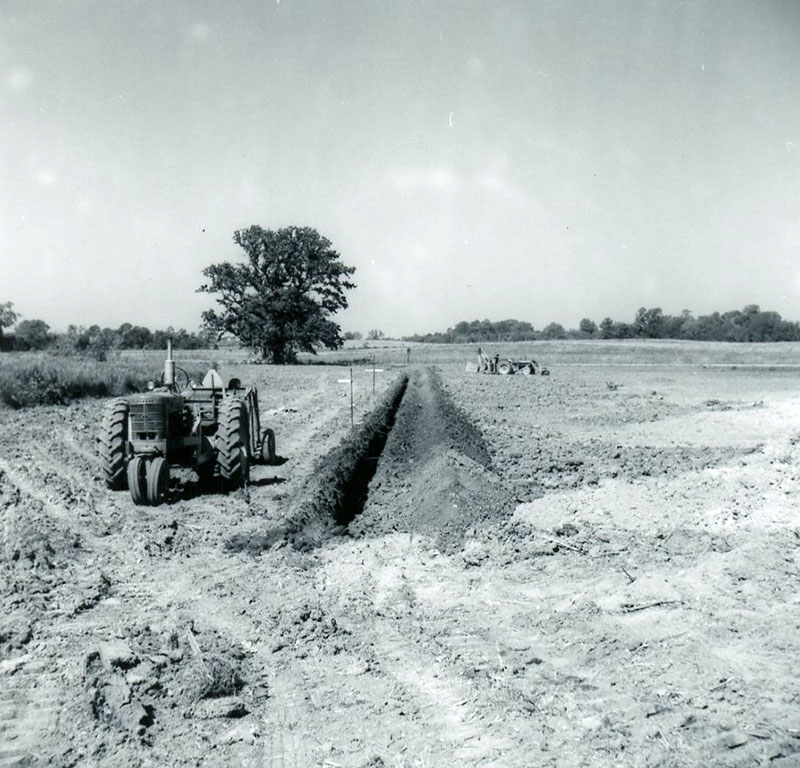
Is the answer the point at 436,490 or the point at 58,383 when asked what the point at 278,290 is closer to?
the point at 58,383

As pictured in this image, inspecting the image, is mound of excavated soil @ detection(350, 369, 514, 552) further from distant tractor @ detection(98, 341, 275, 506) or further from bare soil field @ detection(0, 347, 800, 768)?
distant tractor @ detection(98, 341, 275, 506)

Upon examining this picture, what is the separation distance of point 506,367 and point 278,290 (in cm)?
1942

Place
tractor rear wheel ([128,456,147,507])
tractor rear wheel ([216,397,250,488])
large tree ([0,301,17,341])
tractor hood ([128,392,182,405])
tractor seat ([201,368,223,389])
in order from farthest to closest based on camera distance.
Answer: large tree ([0,301,17,341]) < tractor seat ([201,368,223,389]) < tractor rear wheel ([216,397,250,488]) < tractor hood ([128,392,182,405]) < tractor rear wheel ([128,456,147,507])

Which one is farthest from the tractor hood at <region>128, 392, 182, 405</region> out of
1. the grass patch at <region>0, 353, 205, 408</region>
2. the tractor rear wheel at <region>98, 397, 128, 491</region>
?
the grass patch at <region>0, 353, 205, 408</region>

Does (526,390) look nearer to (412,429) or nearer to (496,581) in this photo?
(412,429)

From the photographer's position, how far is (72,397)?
23.1m

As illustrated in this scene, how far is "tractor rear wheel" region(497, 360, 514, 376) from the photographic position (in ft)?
132

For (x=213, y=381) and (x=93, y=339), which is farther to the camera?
(x=93, y=339)

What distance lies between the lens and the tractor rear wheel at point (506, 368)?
40.2 m

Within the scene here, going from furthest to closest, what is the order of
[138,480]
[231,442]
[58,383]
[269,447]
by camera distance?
[58,383], [269,447], [231,442], [138,480]

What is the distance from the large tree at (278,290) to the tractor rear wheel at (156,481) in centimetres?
4316

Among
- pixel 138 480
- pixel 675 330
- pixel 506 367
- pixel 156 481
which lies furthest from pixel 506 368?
pixel 675 330

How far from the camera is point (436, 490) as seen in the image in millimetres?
9102

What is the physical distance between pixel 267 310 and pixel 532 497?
4462 centimetres
